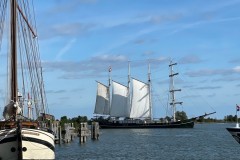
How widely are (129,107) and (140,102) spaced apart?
4055mm

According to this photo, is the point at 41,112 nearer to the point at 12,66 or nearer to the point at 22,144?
the point at 12,66

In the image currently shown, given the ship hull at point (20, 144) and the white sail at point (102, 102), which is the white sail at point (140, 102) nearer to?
the white sail at point (102, 102)

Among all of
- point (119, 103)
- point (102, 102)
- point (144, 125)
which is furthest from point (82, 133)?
point (102, 102)

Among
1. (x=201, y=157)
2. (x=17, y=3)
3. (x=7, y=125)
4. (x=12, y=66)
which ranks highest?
(x=17, y=3)

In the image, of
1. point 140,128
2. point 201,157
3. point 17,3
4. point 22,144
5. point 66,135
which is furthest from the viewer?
point 140,128

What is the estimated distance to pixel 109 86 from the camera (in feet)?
523

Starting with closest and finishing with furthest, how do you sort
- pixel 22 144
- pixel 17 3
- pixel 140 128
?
pixel 22 144
pixel 17 3
pixel 140 128

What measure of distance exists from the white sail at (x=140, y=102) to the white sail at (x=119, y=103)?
10.4ft

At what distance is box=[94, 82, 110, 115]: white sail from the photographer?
513 ft

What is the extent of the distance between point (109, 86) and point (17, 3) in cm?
12227

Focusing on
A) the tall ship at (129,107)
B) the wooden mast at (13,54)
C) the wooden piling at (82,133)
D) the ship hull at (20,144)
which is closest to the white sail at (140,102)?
the tall ship at (129,107)

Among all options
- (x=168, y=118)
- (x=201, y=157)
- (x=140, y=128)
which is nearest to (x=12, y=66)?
(x=201, y=157)

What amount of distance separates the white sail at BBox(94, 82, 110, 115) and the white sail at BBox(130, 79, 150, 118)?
942cm

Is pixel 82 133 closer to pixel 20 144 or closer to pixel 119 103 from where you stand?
pixel 20 144
